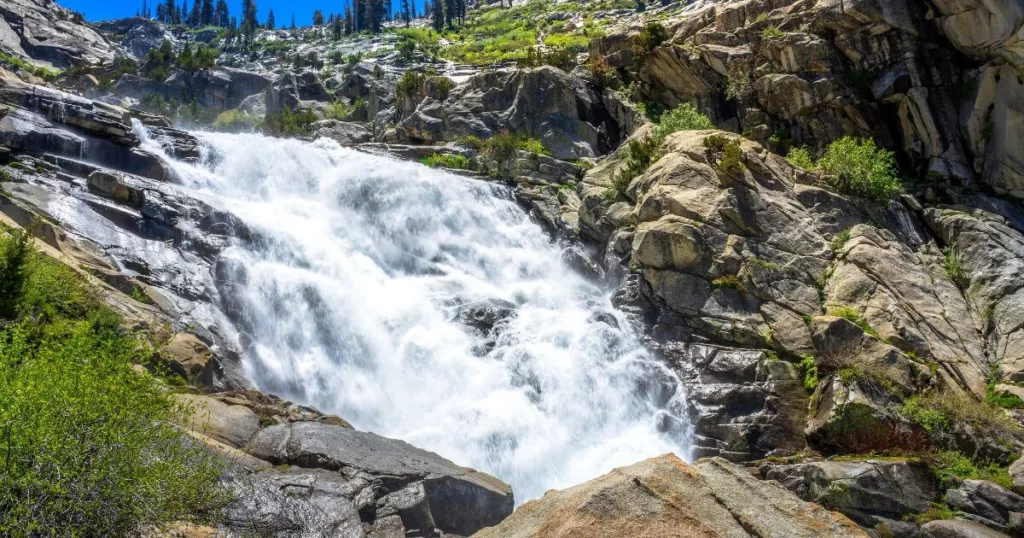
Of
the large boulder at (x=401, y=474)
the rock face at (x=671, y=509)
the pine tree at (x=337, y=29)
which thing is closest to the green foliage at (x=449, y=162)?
the large boulder at (x=401, y=474)

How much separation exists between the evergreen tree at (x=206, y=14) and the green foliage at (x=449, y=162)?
13032 centimetres

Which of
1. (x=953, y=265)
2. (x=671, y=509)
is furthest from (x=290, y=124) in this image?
(x=671, y=509)

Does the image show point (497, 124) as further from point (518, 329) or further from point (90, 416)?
point (90, 416)

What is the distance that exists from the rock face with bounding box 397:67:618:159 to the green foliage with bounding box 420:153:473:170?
8.94ft

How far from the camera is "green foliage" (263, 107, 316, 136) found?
46.0 meters

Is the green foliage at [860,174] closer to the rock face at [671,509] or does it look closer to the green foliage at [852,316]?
the green foliage at [852,316]

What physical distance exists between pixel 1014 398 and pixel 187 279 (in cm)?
2387

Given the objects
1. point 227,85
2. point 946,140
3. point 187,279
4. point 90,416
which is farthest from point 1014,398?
point 227,85

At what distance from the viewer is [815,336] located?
61.8 ft

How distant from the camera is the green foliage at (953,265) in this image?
2189cm

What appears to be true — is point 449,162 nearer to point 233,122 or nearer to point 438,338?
point 438,338

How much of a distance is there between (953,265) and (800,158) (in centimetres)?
759

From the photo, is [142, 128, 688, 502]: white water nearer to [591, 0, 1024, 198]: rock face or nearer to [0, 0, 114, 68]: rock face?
[591, 0, 1024, 198]: rock face

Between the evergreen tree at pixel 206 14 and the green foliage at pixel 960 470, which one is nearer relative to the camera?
the green foliage at pixel 960 470
